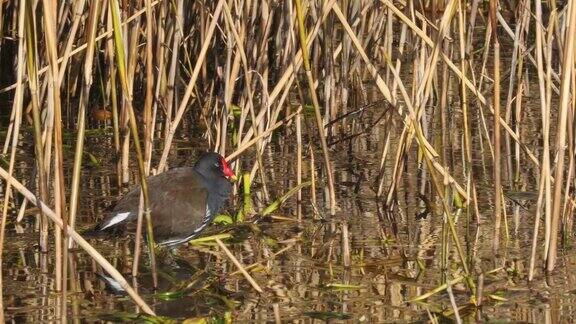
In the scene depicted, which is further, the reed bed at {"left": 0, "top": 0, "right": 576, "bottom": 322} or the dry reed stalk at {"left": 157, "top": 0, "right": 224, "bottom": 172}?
the dry reed stalk at {"left": 157, "top": 0, "right": 224, "bottom": 172}

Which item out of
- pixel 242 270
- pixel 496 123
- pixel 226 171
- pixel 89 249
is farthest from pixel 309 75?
pixel 89 249

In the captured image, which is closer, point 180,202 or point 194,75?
point 180,202

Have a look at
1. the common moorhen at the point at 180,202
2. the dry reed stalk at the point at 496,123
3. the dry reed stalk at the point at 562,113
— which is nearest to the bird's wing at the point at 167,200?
the common moorhen at the point at 180,202

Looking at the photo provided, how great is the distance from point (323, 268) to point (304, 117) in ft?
3.81

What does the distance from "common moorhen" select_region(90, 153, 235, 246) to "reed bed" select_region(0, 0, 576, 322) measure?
0.10 m

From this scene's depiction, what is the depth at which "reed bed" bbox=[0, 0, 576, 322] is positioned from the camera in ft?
14.3

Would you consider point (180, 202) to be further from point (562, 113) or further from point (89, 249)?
point (562, 113)

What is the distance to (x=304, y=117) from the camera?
595 cm

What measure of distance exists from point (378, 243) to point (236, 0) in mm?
1383

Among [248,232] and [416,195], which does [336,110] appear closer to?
[416,195]

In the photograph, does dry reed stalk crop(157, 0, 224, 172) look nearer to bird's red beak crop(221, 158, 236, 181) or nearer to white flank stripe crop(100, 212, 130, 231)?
bird's red beak crop(221, 158, 236, 181)

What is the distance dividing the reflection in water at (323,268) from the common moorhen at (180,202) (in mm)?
145

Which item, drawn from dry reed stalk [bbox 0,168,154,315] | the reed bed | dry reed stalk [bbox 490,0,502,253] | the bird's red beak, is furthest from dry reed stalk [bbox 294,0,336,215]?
dry reed stalk [bbox 0,168,154,315]

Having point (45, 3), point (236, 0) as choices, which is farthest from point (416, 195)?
point (45, 3)
